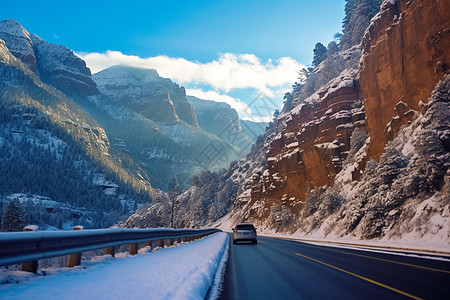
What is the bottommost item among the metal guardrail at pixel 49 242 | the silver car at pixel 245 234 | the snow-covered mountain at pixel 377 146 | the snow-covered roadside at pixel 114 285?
the silver car at pixel 245 234

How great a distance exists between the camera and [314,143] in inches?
2445

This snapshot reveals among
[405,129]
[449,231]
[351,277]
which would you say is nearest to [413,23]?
[405,129]

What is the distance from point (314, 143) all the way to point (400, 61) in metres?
24.5

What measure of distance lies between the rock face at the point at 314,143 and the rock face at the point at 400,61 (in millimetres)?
8766

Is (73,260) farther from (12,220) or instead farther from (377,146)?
(12,220)

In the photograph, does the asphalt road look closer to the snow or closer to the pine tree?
the snow

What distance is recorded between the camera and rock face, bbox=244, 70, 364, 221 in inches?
2219

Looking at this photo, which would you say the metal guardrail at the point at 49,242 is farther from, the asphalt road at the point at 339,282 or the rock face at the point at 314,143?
the rock face at the point at 314,143

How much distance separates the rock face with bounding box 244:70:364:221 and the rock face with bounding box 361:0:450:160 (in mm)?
8766

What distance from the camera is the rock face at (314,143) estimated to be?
5638 centimetres

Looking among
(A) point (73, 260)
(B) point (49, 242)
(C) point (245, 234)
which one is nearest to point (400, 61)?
Result: (C) point (245, 234)

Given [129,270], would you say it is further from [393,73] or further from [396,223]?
[393,73]

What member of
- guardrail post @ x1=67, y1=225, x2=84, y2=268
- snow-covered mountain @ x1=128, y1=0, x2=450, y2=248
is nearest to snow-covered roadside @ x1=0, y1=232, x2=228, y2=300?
guardrail post @ x1=67, y1=225, x2=84, y2=268

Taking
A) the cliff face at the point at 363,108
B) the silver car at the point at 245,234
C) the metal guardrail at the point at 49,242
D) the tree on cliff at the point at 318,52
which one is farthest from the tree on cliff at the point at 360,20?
the metal guardrail at the point at 49,242
